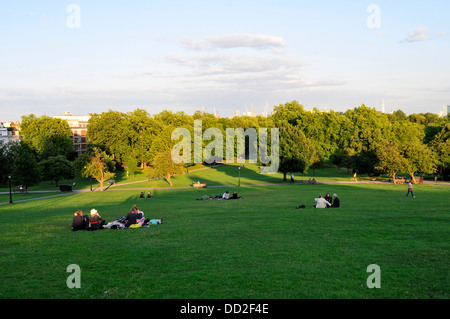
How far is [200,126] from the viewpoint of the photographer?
98000 millimetres

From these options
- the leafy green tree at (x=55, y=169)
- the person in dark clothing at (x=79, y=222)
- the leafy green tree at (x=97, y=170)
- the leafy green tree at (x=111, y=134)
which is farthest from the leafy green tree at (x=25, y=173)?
the person in dark clothing at (x=79, y=222)

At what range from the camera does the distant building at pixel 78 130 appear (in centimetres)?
13938

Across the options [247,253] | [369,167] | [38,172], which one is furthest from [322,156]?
[247,253]

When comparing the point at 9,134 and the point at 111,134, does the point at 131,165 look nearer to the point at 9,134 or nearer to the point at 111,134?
the point at 111,134

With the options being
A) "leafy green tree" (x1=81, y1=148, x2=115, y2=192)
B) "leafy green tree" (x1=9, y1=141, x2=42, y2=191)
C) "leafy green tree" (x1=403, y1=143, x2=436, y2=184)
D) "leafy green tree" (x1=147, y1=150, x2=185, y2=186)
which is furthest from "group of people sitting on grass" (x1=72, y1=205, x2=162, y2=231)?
"leafy green tree" (x1=403, y1=143, x2=436, y2=184)

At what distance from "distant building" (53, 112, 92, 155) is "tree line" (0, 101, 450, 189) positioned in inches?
1687

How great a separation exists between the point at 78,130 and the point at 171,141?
3185 inches

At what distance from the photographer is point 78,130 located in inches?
5733

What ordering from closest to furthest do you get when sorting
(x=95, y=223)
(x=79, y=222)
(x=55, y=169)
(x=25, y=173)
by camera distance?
(x=79, y=222) → (x=95, y=223) → (x=25, y=173) → (x=55, y=169)

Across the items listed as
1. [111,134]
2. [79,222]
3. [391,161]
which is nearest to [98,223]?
[79,222]

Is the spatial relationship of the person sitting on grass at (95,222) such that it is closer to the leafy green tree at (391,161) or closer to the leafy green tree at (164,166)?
the leafy green tree at (164,166)

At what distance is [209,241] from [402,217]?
37.1 feet

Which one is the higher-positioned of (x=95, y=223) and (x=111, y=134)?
(x=111, y=134)
